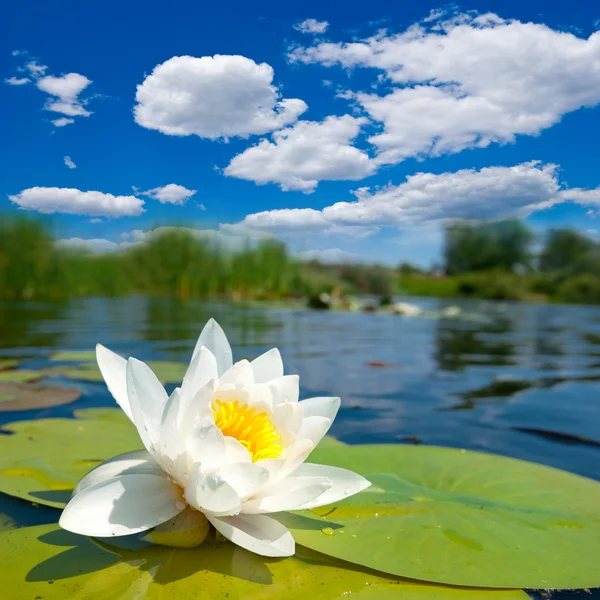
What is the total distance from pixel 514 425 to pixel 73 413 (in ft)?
6.17

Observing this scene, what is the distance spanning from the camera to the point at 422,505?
1195 mm

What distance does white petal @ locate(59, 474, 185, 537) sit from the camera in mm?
884

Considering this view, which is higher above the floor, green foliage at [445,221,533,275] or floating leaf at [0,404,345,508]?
green foliage at [445,221,533,275]

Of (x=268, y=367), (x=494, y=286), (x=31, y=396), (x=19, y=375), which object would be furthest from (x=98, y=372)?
(x=494, y=286)

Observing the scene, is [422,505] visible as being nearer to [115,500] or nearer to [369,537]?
[369,537]

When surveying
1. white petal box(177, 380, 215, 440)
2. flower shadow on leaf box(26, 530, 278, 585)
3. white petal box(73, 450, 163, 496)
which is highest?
white petal box(177, 380, 215, 440)

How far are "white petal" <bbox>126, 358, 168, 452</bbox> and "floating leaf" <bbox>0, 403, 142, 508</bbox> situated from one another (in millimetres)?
343

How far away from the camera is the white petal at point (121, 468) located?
1002 millimetres

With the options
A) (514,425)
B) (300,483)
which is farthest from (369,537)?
(514,425)

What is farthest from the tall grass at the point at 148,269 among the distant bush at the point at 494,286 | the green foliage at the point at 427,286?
the green foliage at the point at 427,286

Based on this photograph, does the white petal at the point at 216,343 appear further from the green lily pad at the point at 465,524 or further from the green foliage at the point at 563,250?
the green foliage at the point at 563,250

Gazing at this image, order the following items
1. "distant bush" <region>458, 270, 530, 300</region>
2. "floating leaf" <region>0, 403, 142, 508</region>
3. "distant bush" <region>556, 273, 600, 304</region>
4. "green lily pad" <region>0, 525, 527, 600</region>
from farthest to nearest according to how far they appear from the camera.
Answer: "distant bush" <region>458, 270, 530, 300</region> < "distant bush" <region>556, 273, 600, 304</region> < "floating leaf" <region>0, 403, 142, 508</region> < "green lily pad" <region>0, 525, 527, 600</region>

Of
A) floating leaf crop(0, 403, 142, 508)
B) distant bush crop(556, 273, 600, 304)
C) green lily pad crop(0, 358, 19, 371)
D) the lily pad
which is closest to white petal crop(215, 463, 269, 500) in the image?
floating leaf crop(0, 403, 142, 508)

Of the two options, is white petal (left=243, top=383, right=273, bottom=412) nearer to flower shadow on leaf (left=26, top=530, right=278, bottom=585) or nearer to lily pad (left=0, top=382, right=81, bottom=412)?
flower shadow on leaf (left=26, top=530, right=278, bottom=585)
